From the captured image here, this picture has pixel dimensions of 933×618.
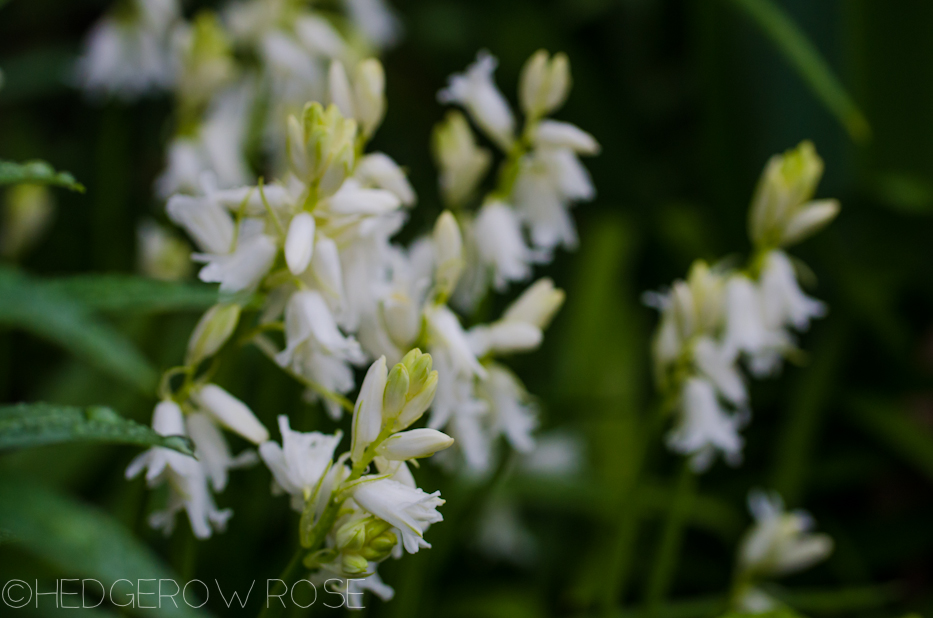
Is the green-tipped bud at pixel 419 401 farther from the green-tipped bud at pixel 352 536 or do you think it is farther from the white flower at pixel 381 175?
the white flower at pixel 381 175

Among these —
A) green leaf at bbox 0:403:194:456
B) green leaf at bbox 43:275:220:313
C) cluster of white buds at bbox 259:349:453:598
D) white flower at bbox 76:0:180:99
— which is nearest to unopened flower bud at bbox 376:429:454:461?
cluster of white buds at bbox 259:349:453:598

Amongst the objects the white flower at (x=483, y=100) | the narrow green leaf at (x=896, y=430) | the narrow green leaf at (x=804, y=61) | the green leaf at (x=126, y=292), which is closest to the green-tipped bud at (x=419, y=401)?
the green leaf at (x=126, y=292)

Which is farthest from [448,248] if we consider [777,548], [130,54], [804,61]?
[130,54]

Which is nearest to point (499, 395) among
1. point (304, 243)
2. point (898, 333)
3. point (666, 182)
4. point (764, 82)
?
point (304, 243)

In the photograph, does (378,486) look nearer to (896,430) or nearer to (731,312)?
(731,312)

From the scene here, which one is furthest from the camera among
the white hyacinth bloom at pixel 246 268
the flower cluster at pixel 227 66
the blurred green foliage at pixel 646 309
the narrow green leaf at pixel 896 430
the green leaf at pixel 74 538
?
the narrow green leaf at pixel 896 430
